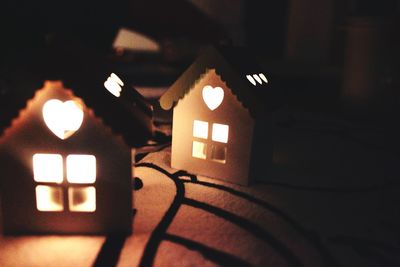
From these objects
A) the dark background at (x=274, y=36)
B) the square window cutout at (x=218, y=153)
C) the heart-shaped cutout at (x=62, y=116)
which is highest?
the dark background at (x=274, y=36)

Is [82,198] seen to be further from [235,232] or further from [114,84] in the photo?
[235,232]

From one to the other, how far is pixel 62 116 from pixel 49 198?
367mm

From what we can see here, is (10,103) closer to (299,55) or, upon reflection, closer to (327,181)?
(327,181)

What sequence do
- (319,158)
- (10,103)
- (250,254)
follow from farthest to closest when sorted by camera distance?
(319,158) → (250,254) → (10,103)

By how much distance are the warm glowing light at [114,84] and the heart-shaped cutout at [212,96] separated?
0.46m

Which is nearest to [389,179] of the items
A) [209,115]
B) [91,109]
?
[209,115]

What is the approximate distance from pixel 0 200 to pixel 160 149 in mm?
1180

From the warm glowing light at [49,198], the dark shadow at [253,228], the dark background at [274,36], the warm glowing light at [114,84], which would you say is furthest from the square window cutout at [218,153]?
the dark background at [274,36]

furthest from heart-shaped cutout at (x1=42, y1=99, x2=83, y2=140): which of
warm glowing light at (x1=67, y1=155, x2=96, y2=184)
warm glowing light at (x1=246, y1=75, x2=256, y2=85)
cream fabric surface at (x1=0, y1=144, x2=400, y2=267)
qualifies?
warm glowing light at (x1=246, y1=75, x2=256, y2=85)

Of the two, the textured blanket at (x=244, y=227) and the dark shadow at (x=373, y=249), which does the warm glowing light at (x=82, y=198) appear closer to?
the textured blanket at (x=244, y=227)

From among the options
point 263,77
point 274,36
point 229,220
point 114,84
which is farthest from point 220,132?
point 274,36

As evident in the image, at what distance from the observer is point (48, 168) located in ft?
5.02

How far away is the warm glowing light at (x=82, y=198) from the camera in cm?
154

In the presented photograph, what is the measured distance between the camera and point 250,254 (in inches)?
57.1
